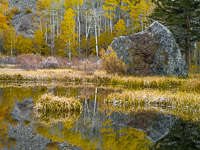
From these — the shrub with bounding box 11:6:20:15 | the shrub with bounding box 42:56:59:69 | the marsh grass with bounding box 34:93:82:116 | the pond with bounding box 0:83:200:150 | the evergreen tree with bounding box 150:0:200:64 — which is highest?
the shrub with bounding box 11:6:20:15

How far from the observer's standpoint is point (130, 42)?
1709 cm

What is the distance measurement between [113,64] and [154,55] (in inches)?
115

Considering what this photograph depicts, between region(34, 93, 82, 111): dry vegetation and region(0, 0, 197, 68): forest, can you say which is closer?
region(34, 93, 82, 111): dry vegetation

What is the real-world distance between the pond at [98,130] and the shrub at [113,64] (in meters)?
8.51

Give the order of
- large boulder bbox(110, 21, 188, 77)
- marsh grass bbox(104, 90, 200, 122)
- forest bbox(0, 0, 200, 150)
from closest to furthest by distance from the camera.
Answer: forest bbox(0, 0, 200, 150)
marsh grass bbox(104, 90, 200, 122)
large boulder bbox(110, 21, 188, 77)

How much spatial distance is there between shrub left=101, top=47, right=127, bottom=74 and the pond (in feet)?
27.9

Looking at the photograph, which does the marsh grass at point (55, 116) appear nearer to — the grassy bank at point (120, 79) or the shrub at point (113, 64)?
the grassy bank at point (120, 79)

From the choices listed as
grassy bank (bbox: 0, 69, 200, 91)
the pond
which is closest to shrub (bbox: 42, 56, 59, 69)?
grassy bank (bbox: 0, 69, 200, 91)

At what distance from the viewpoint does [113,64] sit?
16.9 m

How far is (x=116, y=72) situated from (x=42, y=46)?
73.8 ft

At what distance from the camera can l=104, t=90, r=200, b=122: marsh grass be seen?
27.6 feet

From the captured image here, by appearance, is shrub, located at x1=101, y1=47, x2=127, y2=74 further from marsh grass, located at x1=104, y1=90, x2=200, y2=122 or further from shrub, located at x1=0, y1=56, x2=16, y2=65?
shrub, located at x1=0, y1=56, x2=16, y2=65

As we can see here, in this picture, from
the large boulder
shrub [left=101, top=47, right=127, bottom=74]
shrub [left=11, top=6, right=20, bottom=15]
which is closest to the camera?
the large boulder

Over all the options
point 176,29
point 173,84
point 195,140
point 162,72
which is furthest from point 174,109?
point 176,29
